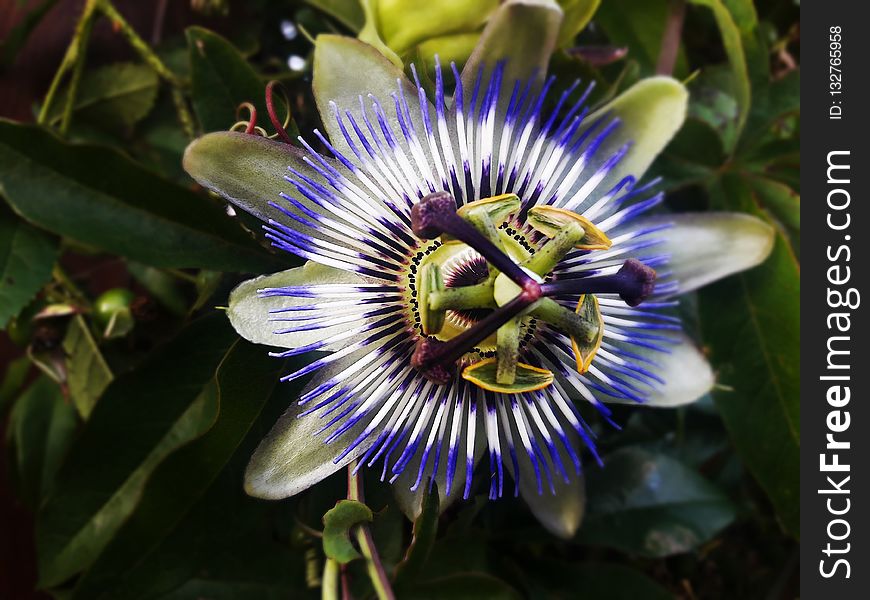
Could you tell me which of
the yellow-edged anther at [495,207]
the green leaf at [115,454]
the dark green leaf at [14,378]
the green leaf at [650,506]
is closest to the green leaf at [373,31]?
the yellow-edged anther at [495,207]

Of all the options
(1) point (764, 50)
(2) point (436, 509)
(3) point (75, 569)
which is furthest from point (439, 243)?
(1) point (764, 50)

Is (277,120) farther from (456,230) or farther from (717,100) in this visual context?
(717,100)

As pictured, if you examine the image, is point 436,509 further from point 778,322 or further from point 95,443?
point 778,322

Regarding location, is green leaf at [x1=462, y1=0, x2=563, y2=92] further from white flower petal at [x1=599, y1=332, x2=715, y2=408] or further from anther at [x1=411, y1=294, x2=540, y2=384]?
white flower petal at [x1=599, y1=332, x2=715, y2=408]

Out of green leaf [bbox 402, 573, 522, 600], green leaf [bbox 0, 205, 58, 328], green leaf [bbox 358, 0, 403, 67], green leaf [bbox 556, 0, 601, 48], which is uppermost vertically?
green leaf [bbox 556, 0, 601, 48]

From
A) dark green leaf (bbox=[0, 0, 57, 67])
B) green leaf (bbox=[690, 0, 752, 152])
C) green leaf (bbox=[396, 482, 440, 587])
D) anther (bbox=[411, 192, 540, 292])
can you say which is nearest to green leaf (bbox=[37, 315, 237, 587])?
green leaf (bbox=[396, 482, 440, 587])

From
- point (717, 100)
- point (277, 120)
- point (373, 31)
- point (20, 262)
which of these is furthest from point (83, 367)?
point (717, 100)

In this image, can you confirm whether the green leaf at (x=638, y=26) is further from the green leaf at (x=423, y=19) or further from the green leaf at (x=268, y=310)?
the green leaf at (x=268, y=310)
